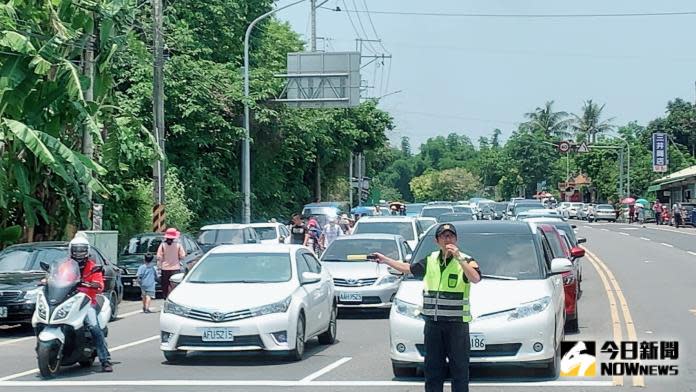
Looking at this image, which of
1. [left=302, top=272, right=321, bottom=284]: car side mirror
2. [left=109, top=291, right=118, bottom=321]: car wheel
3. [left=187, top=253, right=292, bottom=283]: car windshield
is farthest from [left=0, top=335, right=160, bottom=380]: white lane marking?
[left=302, top=272, right=321, bottom=284]: car side mirror

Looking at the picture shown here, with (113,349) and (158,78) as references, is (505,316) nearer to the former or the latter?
(113,349)

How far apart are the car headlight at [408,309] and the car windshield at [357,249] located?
874cm

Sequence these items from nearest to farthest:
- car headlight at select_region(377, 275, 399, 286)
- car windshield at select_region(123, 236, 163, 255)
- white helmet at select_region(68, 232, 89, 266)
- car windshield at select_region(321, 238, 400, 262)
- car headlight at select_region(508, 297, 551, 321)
Answer: 1. car headlight at select_region(508, 297, 551, 321)
2. white helmet at select_region(68, 232, 89, 266)
3. car headlight at select_region(377, 275, 399, 286)
4. car windshield at select_region(321, 238, 400, 262)
5. car windshield at select_region(123, 236, 163, 255)

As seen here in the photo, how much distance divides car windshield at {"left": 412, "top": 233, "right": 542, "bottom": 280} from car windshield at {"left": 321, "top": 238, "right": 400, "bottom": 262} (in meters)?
7.66

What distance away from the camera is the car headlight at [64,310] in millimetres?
12648

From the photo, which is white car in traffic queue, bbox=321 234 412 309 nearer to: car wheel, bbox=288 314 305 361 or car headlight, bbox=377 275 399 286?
car headlight, bbox=377 275 399 286

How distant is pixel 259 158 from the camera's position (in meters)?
48.5

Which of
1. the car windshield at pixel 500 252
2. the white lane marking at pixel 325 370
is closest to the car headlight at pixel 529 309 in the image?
the car windshield at pixel 500 252

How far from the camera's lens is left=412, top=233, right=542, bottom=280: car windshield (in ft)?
41.3

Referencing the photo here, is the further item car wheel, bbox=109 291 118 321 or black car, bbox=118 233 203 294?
black car, bbox=118 233 203 294

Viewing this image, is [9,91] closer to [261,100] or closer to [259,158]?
[261,100]

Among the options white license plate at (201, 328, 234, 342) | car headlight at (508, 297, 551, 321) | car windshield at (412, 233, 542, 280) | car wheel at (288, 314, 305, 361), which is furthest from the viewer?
car wheel at (288, 314, 305, 361)

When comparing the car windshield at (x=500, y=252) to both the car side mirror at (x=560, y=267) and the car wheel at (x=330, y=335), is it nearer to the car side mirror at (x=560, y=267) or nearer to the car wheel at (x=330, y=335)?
the car side mirror at (x=560, y=267)

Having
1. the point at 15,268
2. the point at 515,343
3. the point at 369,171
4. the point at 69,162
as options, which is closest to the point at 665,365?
the point at 515,343
